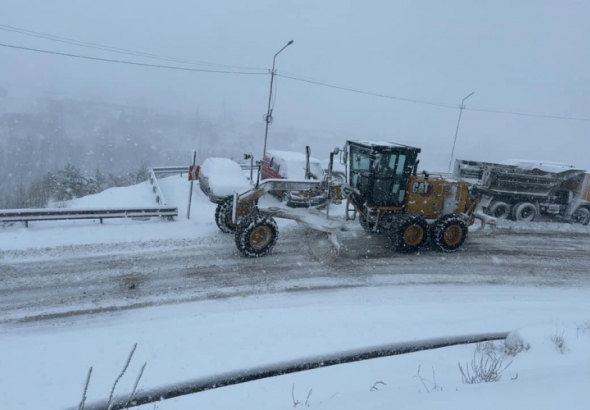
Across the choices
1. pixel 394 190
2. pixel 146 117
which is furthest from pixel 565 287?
pixel 146 117

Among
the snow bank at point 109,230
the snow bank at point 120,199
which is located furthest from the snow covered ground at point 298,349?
the snow bank at point 120,199

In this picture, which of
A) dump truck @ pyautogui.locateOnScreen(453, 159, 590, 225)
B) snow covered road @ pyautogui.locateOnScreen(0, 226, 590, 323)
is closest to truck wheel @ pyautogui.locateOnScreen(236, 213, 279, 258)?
snow covered road @ pyautogui.locateOnScreen(0, 226, 590, 323)

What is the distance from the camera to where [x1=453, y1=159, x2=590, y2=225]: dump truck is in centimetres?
1479

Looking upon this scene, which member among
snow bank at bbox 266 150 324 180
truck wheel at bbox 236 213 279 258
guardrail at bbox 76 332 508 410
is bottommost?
guardrail at bbox 76 332 508 410

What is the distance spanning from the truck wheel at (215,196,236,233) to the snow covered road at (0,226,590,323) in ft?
0.87

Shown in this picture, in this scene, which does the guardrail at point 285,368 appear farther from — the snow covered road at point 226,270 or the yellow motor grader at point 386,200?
the yellow motor grader at point 386,200

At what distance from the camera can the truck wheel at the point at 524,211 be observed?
1482 cm

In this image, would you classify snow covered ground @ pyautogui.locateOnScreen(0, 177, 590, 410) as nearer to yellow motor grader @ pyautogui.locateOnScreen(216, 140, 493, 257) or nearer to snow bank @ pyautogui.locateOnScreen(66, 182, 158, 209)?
yellow motor grader @ pyautogui.locateOnScreen(216, 140, 493, 257)

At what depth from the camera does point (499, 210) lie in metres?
15.1

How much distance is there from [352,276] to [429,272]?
202 cm

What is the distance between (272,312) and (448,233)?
19.8ft

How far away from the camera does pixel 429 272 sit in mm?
9227

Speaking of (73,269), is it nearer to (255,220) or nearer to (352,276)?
(255,220)

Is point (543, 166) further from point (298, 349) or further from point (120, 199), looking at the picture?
point (120, 199)
